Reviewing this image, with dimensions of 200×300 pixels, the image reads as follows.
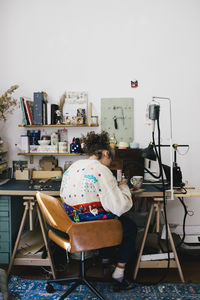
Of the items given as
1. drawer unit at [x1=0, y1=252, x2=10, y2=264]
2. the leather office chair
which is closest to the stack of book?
the leather office chair

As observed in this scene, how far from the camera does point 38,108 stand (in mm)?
2723

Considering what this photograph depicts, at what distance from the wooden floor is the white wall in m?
0.93

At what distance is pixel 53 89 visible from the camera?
285 cm

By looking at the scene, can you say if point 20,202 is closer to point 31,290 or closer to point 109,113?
point 31,290

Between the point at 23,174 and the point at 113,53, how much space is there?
1.65 m

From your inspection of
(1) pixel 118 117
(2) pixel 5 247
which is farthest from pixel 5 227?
(1) pixel 118 117

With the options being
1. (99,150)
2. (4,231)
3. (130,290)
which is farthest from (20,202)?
(130,290)

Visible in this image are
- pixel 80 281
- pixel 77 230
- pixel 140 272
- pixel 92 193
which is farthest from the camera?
pixel 140 272

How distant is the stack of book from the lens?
2711 millimetres

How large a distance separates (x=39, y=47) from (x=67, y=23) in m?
0.40

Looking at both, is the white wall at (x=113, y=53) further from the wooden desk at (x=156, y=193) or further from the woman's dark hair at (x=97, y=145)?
the woman's dark hair at (x=97, y=145)

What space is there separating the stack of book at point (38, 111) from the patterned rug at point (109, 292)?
60.5 inches

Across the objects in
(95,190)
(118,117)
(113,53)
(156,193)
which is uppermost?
(113,53)

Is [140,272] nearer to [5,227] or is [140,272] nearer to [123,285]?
[123,285]
